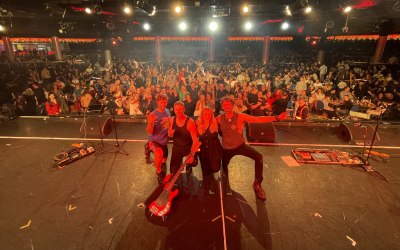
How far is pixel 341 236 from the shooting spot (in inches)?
131

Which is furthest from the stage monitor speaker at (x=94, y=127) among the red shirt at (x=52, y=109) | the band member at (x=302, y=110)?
the band member at (x=302, y=110)

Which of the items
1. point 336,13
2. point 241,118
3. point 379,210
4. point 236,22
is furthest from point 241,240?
point 236,22

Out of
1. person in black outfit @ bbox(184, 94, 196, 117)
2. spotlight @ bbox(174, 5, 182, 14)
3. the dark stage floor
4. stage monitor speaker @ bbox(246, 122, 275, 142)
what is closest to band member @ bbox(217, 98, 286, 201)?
the dark stage floor

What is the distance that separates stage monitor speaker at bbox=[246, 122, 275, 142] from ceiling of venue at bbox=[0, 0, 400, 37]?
5848 mm

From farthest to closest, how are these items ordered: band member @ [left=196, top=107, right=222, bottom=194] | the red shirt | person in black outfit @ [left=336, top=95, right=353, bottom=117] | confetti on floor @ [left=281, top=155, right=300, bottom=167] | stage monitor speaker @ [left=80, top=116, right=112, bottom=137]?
the red shirt, person in black outfit @ [left=336, top=95, right=353, bottom=117], stage monitor speaker @ [left=80, top=116, right=112, bottom=137], confetti on floor @ [left=281, top=155, right=300, bottom=167], band member @ [left=196, top=107, right=222, bottom=194]

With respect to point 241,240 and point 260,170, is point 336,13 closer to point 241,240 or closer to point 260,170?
point 260,170

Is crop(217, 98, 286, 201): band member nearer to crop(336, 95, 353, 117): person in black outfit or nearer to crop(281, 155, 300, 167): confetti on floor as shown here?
crop(281, 155, 300, 167): confetti on floor

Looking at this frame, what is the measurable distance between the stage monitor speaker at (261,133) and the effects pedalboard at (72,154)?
13.7 ft

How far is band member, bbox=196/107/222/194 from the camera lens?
402cm

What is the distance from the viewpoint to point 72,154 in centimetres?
552

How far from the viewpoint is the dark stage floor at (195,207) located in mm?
3277

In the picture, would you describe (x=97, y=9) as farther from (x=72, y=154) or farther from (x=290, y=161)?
(x=290, y=161)

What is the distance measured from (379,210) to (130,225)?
4.10 m

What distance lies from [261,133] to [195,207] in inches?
126
